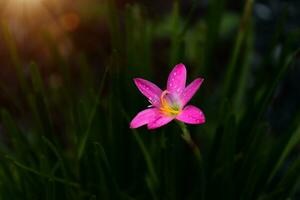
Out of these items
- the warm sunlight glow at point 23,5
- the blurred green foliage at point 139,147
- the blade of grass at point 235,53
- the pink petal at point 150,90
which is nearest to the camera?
the pink petal at point 150,90

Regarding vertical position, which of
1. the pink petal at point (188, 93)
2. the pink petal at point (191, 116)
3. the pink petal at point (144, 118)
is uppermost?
the pink petal at point (188, 93)

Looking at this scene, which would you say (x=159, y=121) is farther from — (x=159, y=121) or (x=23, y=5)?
(x=23, y=5)

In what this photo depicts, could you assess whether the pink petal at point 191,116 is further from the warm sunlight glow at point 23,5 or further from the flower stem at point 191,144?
the warm sunlight glow at point 23,5

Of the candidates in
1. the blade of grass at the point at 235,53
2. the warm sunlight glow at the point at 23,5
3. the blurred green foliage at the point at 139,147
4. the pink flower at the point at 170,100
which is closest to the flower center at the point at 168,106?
the pink flower at the point at 170,100

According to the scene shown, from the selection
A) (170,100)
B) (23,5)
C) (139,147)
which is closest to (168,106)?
(170,100)

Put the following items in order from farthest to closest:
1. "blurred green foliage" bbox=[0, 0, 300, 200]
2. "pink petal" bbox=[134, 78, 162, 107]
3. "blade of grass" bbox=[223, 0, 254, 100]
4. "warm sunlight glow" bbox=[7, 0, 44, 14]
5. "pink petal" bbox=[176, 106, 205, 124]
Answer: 1. "warm sunlight glow" bbox=[7, 0, 44, 14]
2. "blade of grass" bbox=[223, 0, 254, 100]
3. "blurred green foliage" bbox=[0, 0, 300, 200]
4. "pink petal" bbox=[134, 78, 162, 107]
5. "pink petal" bbox=[176, 106, 205, 124]

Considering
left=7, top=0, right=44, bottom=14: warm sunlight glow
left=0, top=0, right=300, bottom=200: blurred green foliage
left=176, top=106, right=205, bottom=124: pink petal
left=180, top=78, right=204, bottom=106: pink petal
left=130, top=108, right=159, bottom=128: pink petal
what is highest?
left=7, top=0, right=44, bottom=14: warm sunlight glow

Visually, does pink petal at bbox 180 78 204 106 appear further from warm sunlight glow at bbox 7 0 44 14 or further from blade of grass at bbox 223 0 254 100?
warm sunlight glow at bbox 7 0 44 14

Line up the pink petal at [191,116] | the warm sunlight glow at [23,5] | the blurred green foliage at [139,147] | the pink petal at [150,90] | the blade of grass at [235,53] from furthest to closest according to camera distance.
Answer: the warm sunlight glow at [23,5] → the blade of grass at [235,53] → the blurred green foliage at [139,147] → the pink petal at [150,90] → the pink petal at [191,116]

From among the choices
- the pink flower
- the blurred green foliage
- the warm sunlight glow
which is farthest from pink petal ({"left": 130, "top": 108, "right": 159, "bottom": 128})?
the warm sunlight glow
